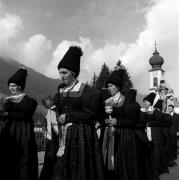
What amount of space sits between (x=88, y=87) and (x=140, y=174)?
9.17 feet

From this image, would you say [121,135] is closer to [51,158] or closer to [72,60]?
[51,158]

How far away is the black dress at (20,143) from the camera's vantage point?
19.4 feet

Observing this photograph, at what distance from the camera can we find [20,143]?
6.07m

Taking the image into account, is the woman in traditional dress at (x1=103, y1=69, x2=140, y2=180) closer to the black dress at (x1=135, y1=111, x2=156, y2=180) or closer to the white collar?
the black dress at (x1=135, y1=111, x2=156, y2=180)

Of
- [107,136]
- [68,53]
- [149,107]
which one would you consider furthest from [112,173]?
[149,107]

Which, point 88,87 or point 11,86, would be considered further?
point 11,86

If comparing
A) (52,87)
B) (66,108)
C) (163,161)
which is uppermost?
(52,87)

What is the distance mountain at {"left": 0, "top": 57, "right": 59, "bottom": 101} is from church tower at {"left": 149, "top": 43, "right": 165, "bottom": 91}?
3156 cm

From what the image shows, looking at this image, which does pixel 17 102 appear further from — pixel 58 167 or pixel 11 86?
pixel 58 167

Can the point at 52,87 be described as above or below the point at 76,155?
above

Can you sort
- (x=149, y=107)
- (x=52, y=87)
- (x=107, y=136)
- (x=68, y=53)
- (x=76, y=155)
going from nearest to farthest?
(x=76, y=155)
(x=68, y=53)
(x=107, y=136)
(x=149, y=107)
(x=52, y=87)

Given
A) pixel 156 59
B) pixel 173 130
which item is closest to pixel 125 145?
pixel 173 130

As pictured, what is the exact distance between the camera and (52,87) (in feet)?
167

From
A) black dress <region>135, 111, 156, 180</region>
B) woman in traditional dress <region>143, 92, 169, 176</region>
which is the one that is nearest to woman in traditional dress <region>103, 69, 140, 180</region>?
black dress <region>135, 111, 156, 180</region>
